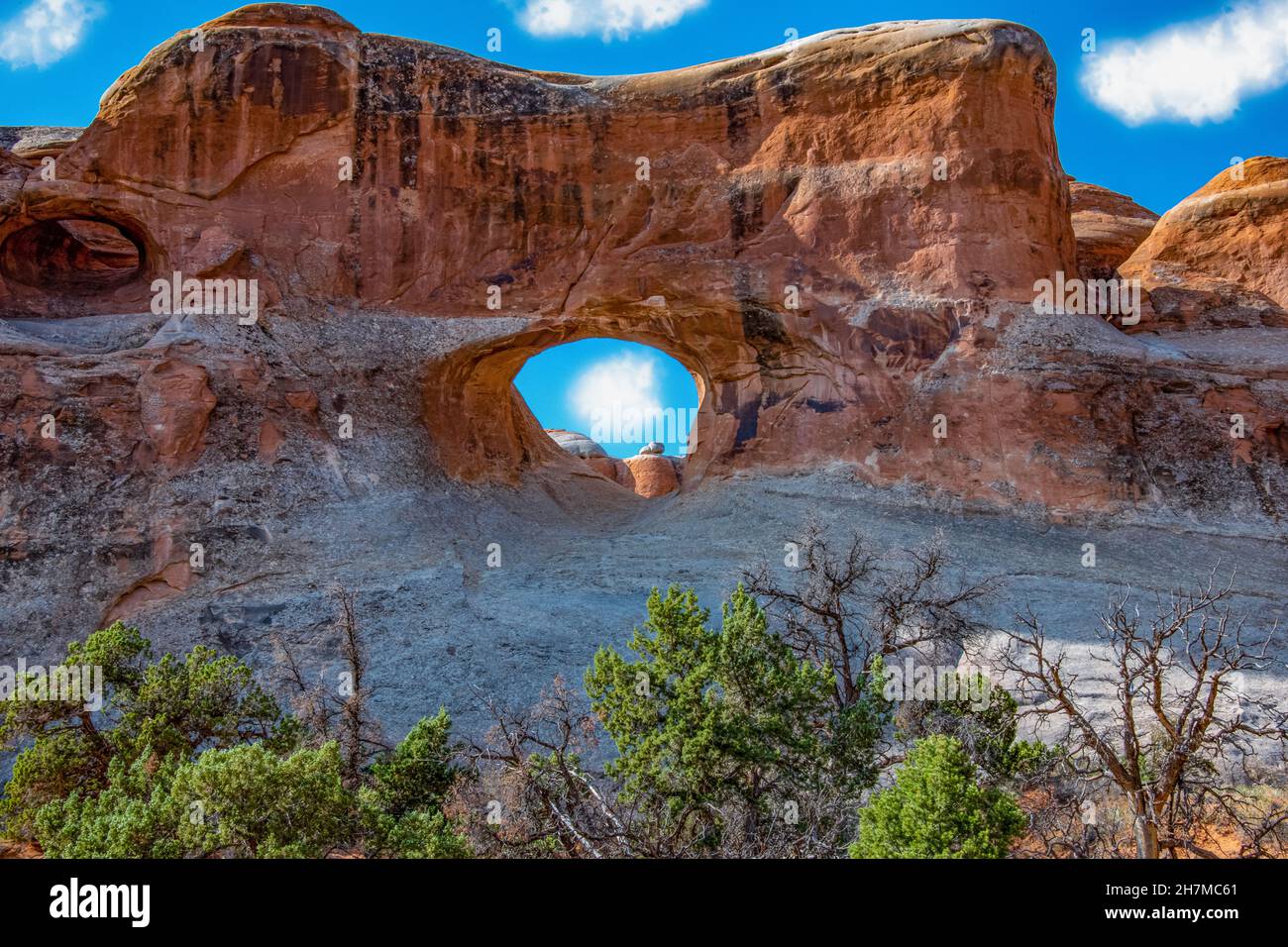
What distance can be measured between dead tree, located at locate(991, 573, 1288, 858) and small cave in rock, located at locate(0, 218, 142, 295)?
19193mm

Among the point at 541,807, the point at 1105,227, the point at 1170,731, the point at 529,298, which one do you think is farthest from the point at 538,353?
the point at 1105,227

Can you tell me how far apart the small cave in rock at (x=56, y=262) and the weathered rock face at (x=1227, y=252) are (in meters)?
23.1

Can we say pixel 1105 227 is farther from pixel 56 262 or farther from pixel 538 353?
pixel 56 262

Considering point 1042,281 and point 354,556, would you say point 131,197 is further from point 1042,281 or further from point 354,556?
point 1042,281

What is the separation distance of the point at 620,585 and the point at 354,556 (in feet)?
15.5

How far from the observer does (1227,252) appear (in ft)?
77.0

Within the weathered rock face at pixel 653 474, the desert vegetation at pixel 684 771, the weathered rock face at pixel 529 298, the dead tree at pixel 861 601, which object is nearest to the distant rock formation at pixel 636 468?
the weathered rock face at pixel 653 474

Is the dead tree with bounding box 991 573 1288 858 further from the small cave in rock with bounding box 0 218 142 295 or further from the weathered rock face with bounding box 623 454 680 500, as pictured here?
the weathered rock face with bounding box 623 454 680 500

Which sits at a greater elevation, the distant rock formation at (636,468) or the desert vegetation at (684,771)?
the distant rock formation at (636,468)

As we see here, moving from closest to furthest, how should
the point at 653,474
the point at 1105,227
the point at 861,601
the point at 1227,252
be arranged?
the point at 861,601 → the point at 1227,252 → the point at 1105,227 → the point at 653,474

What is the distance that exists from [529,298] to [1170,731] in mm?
15359

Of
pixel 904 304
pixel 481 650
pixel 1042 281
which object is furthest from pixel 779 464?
pixel 481 650

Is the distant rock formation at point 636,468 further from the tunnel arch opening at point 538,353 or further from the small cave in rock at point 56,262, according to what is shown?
the small cave in rock at point 56,262

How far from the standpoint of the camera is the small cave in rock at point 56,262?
66.5 feet
